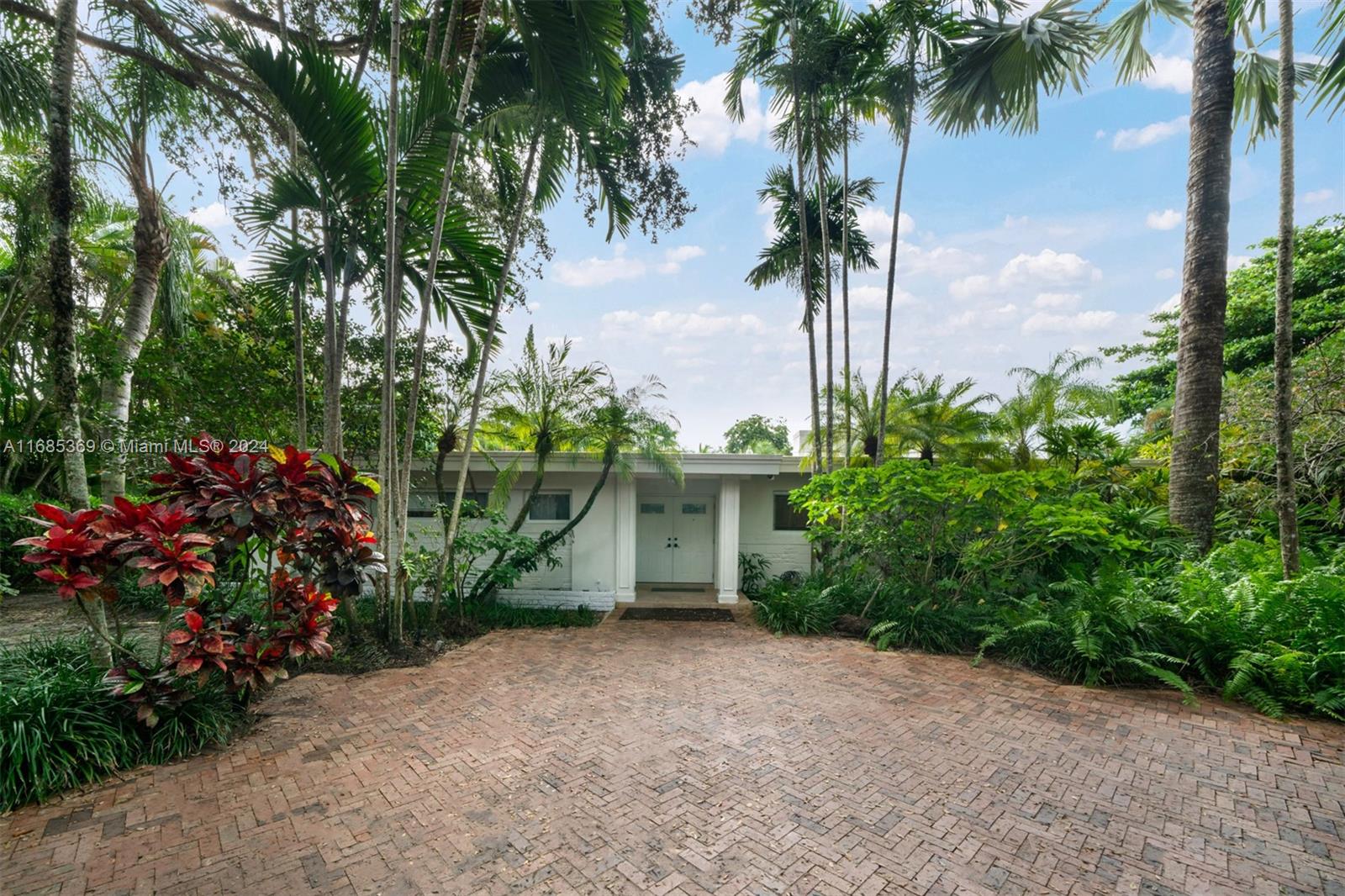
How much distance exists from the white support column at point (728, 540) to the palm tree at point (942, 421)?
12.2 ft

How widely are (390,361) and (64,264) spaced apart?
212 centimetres

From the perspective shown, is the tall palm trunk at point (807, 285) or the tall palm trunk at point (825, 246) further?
the tall palm trunk at point (807, 285)

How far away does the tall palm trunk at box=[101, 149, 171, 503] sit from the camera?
6.09 meters

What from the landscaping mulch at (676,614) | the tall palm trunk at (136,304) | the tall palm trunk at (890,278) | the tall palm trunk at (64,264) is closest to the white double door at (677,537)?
the landscaping mulch at (676,614)

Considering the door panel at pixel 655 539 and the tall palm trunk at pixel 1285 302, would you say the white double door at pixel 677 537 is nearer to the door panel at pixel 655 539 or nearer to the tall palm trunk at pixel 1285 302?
the door panel at pixel 655 539

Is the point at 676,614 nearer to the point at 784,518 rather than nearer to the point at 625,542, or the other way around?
the point at 625,542

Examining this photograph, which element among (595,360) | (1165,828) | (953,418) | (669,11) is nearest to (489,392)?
(595,360)

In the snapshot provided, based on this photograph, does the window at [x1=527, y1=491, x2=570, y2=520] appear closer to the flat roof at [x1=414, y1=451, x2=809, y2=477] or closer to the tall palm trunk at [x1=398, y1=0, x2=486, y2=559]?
the flat roof at [x1=414, y1=451, x2=809, y2=477]

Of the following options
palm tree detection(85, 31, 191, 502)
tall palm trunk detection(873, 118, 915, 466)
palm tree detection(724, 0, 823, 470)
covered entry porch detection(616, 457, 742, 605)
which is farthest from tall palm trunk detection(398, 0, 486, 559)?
tall palm trunk detection(873, 118, 915, 466)

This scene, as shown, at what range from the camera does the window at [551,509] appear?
9.12 m

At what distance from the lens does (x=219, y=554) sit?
3570mm

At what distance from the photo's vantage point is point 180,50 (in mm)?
5844

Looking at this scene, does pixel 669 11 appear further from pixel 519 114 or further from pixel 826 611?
pixel 826 611

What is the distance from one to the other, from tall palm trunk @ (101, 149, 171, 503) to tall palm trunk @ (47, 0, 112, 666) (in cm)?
308
